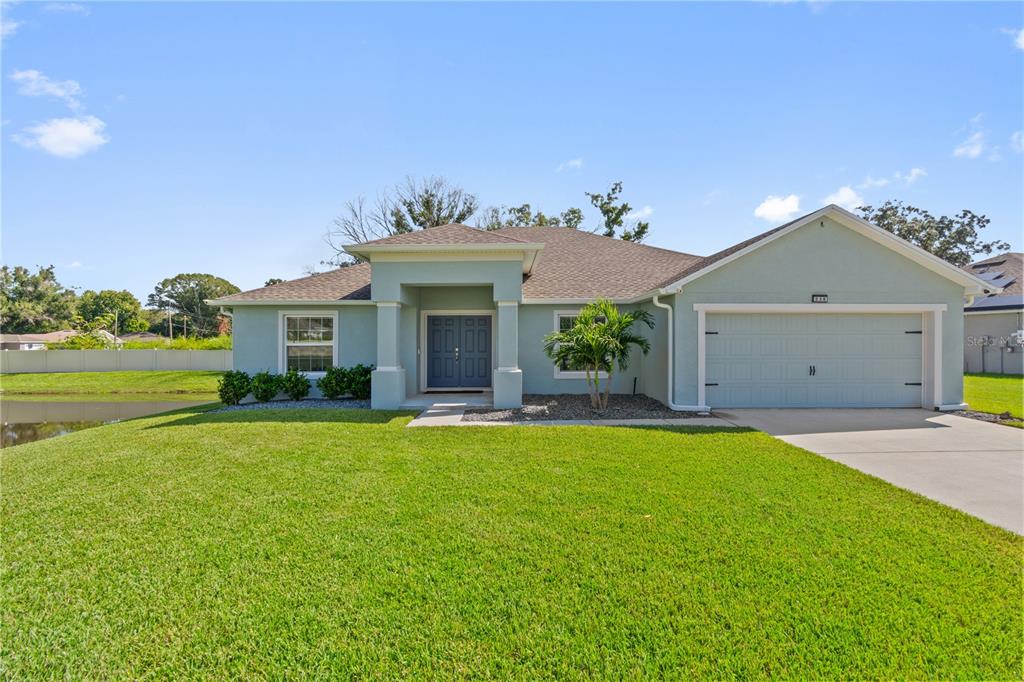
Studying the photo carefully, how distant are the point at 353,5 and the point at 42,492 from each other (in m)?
9.11

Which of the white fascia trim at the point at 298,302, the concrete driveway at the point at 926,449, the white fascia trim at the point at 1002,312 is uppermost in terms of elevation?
the white fascia trim at the point at 1002,312

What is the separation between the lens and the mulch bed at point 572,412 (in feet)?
30.5

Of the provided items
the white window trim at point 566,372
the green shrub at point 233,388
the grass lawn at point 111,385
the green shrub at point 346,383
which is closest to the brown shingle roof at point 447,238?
the white window trim at point 566,372

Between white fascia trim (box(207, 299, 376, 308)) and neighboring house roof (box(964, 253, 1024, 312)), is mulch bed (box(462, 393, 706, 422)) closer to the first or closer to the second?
white fascia trim (box(207, 299, 376, 308))

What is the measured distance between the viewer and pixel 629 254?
15664 millimetres

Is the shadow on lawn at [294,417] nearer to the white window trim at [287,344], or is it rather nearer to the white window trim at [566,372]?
the white window trim at [287,344]

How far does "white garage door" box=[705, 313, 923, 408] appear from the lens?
10.3 metres

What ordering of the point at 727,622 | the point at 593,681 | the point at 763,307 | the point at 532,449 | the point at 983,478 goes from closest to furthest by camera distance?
1. the point at 593,681
2. the point at 727,622
3. the point at 983,478
4. the point at 532,449
5. the point at 763,307

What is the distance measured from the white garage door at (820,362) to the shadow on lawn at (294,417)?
7273 mm

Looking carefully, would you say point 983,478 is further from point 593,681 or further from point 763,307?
point 593,681

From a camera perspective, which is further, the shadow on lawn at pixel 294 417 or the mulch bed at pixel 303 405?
the mulch bed at pixel 303 405

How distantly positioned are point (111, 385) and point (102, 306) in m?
53.9

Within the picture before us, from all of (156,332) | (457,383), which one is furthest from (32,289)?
(457,383)

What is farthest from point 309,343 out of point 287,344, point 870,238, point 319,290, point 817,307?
point 870,238
